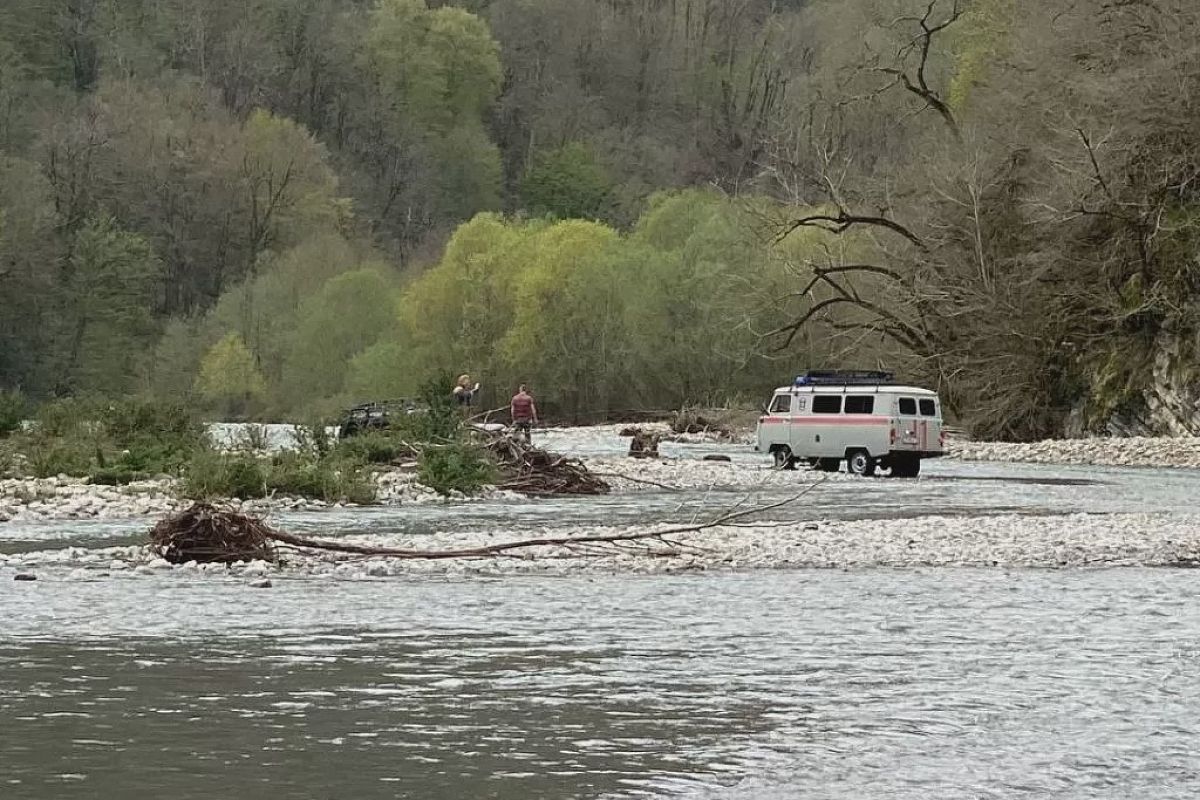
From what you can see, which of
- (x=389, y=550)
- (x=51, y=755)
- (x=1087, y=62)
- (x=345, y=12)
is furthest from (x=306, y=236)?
(x=51, y=755)

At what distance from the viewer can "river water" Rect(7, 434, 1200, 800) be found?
8094 millimetres

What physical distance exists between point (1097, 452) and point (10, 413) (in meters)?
27.6

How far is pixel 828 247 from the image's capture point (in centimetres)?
6506

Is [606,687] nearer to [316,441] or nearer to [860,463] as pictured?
[316,441]

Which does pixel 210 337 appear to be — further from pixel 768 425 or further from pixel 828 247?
pixel 768 425

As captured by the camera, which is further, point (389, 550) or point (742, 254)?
point (742, 254)

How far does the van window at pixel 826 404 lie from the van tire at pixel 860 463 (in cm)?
100

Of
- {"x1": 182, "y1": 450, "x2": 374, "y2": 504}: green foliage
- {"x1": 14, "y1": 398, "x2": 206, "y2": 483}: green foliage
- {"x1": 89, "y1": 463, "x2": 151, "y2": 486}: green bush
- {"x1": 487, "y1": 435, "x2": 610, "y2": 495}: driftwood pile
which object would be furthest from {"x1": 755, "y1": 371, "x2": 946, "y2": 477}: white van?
{"x1": 89, "y1": 463, "x2": 151, "y2": 486}: green bush

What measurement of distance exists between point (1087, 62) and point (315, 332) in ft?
178

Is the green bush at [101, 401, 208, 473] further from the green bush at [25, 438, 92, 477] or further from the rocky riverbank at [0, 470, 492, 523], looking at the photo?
the rocky riverbank at [0, 470, 492, 523]

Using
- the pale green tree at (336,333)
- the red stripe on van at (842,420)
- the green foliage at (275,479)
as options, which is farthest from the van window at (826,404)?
the pale green tree at (336,333)

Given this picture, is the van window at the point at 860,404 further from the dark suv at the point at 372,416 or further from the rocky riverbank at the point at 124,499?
the rocky riverbank at the point at 124,499

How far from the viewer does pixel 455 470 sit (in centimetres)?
2922

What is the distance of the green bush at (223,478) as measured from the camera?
85.9 ft
